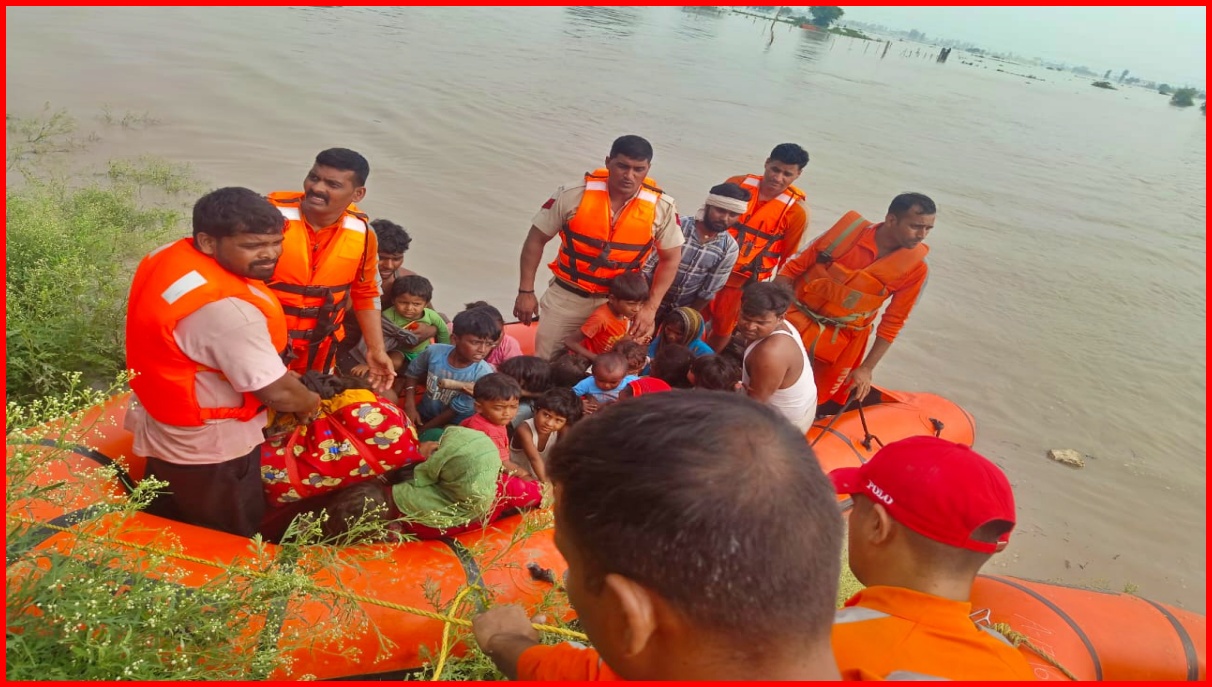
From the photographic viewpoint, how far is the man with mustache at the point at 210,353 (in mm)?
1776

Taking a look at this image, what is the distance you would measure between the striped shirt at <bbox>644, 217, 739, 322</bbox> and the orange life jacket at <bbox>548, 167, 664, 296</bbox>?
0.34 metres

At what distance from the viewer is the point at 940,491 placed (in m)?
1.31

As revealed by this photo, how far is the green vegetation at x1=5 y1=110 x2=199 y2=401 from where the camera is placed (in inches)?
121

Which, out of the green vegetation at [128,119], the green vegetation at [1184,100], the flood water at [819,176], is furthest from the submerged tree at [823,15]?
the green vegetation at [128,119]

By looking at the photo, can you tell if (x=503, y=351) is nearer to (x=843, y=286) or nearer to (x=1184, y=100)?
(x=843, y=286)

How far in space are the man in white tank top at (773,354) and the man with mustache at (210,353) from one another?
175 cm

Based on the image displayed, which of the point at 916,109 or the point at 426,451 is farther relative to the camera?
the point at 916,109

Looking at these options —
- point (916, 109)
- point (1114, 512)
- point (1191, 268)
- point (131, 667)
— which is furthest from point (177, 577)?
point (916, 109)

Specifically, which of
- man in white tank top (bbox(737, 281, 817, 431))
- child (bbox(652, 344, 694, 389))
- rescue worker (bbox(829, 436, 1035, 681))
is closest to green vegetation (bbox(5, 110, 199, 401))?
child (bbox(652, 344, 694, 389))

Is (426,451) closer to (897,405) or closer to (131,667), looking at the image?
(131,667)

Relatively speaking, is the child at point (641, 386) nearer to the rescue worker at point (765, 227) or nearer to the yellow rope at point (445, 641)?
the rescue worker at point (765, 227)

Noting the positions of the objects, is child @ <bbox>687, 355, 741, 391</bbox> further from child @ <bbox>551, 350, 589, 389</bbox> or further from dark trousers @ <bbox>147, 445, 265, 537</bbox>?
dark trousers @ <bbox>147, 445, 265, 537</bbox>

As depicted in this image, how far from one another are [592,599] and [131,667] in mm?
1112

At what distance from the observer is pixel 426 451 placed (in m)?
2.34
